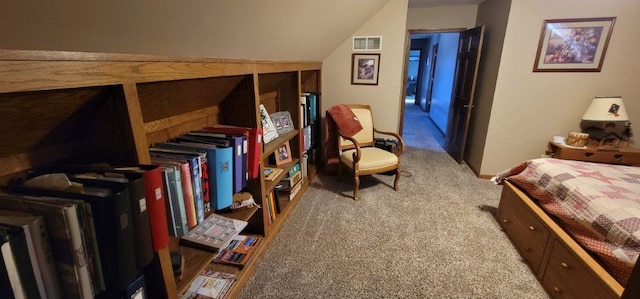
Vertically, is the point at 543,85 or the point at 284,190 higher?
the point at 543,85

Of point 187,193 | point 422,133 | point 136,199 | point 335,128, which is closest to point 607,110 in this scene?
point 335,128

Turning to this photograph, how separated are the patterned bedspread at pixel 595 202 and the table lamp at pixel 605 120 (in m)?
0.82

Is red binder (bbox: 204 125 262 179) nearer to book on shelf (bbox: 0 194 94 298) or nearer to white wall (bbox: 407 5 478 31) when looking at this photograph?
book on shelf (bbox: 0 194 94 298)

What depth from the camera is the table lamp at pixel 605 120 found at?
247 centimetres

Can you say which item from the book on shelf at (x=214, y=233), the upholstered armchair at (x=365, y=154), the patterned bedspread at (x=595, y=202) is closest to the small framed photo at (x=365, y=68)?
the upholstered armchair at (x=365, y=154)

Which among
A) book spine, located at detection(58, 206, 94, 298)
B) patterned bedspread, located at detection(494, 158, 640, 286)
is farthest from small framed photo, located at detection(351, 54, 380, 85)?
book spine, located at detection(58, 206, 94, 298)

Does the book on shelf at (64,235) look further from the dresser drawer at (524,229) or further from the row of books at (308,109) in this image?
the dresser drawer at (524,229)

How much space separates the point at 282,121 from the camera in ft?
7.95

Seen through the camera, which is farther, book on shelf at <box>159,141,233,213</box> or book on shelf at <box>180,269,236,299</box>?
book on shelf at <box>180,269,236,299</box>

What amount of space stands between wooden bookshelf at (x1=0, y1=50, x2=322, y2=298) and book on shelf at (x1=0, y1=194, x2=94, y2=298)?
0.22 m

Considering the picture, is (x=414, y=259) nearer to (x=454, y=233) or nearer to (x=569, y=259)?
(x=454, y=233)

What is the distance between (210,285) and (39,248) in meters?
1.03

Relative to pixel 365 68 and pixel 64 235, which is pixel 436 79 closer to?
pixel 365 68

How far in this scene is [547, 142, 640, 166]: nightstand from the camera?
2.47 m
